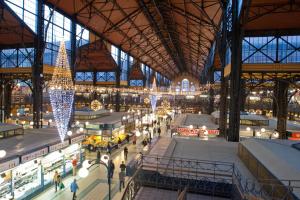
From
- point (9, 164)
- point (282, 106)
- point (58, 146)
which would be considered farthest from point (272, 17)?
point (9, 164)

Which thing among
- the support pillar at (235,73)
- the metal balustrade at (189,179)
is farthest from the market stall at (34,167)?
the support pillar at (235,73)

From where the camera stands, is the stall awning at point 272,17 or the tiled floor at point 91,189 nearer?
the tiled floor at point 91,189

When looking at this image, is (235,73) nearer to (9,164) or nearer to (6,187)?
(9,164)

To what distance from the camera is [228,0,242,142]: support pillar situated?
48.6 feet

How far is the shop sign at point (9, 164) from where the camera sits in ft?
35.5

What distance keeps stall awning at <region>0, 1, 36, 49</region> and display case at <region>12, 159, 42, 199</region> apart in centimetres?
1279

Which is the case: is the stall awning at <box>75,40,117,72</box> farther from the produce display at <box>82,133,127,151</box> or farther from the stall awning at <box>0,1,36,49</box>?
the produce display at <box>82,133,127,151</box>

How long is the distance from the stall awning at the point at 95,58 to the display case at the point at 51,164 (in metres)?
17.7

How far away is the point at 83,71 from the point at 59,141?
34.7 metres

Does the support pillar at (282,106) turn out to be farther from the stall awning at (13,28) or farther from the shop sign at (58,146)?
the stall awning at (13,28)

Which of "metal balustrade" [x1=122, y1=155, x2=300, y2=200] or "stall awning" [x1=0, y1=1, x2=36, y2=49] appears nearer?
"metal balustrade" [x1=122, y1=155, x2=300, y2=200]

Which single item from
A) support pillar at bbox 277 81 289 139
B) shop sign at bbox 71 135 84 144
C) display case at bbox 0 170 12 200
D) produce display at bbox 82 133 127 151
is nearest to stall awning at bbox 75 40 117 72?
produce display at bbox 82 133 127 151

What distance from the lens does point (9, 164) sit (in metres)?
11.3

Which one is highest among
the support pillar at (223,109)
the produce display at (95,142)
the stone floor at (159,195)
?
the support pillar at (223,109)
